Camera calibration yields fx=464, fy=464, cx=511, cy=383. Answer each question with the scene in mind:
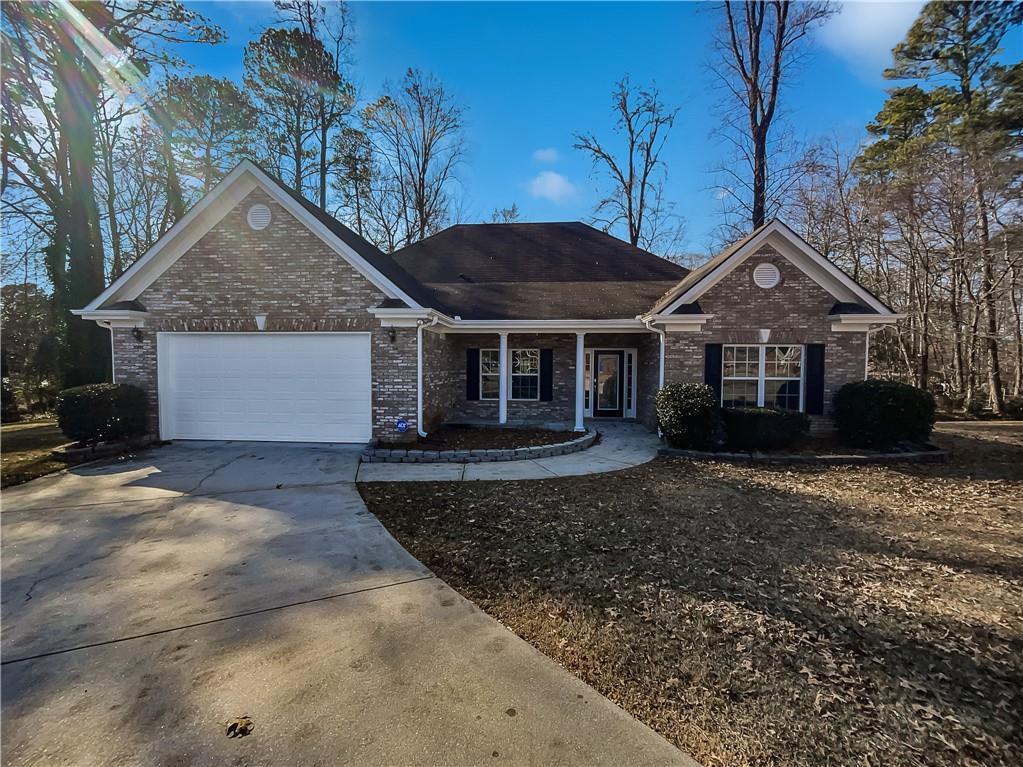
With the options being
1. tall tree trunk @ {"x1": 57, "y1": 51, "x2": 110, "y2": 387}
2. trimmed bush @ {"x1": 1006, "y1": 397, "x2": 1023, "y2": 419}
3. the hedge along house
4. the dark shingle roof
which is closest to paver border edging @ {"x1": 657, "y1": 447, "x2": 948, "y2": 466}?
the hedge along house

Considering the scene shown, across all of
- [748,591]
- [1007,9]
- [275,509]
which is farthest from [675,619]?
[1007,9]

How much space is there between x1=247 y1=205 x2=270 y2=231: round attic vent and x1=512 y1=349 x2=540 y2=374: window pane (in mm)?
6746

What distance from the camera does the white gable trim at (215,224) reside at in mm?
9328

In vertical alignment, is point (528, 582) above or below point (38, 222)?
below

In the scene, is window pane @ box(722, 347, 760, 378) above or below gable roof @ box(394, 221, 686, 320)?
below

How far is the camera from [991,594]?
3920 millimetres

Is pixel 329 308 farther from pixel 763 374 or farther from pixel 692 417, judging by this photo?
pixel 763 374

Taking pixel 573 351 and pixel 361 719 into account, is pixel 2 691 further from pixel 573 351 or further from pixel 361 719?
pixel 573 351

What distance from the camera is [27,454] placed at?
29.3ft

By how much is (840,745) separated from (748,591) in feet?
5.25

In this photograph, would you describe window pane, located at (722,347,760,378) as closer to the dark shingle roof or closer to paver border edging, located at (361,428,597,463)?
paver border edging, located at (361,428,597,463)

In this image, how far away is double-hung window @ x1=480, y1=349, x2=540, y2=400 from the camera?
13.2 metres

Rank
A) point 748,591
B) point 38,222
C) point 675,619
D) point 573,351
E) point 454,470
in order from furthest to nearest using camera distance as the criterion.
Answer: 1. point 38,222
2. point 573,351
3. point 454,470
4. point 748,591
5. point 675,619

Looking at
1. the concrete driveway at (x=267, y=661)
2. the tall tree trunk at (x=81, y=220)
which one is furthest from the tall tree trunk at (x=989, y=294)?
the tall tree trunk at (x=81, y=220)
